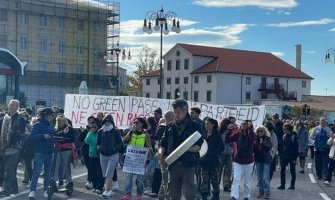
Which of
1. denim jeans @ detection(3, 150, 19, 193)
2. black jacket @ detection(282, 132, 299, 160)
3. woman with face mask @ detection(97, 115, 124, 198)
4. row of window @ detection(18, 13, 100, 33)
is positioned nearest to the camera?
denim jeans @ detection(3, 150, 19, 193)

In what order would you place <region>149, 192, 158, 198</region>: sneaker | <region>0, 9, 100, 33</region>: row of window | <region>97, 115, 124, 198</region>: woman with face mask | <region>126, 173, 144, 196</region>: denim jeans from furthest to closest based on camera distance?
<region>0, 9, 100, 33</region>: row of window → <region>149, 192, 158, 198</region>: sneaker → <region>97, 115, 124, 198</region>: woman with face mask → <region>126, 173, 144, 196</region>: denim jeans

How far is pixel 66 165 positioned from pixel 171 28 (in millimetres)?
14498

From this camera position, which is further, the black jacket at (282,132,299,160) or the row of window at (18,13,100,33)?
the row of window at (18,13,100,33)

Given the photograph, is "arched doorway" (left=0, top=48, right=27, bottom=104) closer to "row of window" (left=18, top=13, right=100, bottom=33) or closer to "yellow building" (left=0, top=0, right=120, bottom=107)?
"yellow building" (left=0, top=0, right=120, bottom=107)

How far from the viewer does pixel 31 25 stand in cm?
6831

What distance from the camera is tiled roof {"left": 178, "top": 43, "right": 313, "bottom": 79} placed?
80500 millimetres

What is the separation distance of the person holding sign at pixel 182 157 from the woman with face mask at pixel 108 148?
371 cm

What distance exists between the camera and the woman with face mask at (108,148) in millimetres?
11828

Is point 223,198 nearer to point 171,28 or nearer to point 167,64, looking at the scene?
point 171,28

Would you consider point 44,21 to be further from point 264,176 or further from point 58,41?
point 264,176

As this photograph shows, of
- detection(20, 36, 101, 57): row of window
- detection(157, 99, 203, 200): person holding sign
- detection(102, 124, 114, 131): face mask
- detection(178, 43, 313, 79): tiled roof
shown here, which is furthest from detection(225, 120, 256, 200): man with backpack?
detection(178, 43, 313, 79): tiled roof

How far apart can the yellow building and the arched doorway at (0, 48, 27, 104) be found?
758 inches

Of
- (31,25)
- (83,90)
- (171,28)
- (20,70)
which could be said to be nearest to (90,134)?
(171,28)

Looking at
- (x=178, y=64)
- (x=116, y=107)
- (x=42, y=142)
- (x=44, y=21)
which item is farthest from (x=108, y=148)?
(x=178, y=64)
